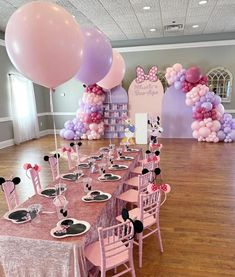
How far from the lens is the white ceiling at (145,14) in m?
5.38

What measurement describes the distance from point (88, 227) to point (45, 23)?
174 centimetres

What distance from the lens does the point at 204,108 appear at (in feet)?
23.7

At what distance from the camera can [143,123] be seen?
7504 millimetres

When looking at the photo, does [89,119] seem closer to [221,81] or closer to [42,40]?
[221,81]

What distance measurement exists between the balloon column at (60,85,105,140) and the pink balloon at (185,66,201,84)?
288 centimetres

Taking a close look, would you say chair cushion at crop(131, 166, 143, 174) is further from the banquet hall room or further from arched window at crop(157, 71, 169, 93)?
arched window at crop(157, 71, 169, 93)

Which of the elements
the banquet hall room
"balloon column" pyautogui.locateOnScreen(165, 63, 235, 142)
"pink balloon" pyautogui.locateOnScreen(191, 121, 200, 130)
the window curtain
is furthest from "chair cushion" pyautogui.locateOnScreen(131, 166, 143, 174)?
the window curtain

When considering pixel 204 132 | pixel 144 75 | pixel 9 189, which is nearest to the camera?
pixel 9 189

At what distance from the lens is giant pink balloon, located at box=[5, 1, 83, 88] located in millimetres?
2068

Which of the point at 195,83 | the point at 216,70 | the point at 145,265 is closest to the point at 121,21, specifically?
the point at 195,83

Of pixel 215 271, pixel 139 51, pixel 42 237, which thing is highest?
pixel 139 51

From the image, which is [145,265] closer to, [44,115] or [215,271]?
[215,271]

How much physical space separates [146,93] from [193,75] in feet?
5.76

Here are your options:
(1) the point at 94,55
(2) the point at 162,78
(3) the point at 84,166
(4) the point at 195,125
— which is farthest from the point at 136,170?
(2) the point at 162,78
